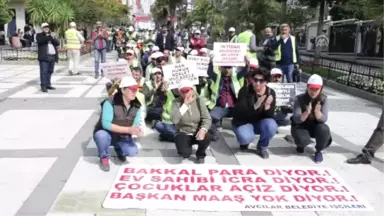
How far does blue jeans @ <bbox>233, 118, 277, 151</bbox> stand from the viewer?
247 inches

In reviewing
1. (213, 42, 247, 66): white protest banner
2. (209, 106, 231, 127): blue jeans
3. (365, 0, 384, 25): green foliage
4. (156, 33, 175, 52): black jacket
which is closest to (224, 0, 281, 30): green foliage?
(156, 33, 175, 52): black jacket

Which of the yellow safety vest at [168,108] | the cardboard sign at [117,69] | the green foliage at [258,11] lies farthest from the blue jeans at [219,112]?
the green foliage at [258,11]

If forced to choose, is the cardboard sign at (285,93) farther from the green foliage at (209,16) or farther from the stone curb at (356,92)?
the green foliage at (209,16)

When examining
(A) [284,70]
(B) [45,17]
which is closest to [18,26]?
(B) [45,17]

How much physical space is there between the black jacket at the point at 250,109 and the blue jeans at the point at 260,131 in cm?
7

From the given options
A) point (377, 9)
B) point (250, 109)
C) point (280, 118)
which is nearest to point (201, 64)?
point (280, 118)

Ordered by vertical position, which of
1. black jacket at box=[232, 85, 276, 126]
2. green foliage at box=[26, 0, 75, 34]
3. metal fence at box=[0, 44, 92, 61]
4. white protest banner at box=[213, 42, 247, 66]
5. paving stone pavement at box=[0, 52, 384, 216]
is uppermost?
green foliage at box=[26, 0, 75, 34]

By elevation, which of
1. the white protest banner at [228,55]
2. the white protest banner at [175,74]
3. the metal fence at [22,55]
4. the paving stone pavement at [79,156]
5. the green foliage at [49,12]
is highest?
the green foliage at [49,12]

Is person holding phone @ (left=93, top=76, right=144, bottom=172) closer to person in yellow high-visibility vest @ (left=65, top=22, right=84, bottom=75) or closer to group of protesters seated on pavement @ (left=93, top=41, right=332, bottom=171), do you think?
group of protesters seated on pavement @ (left=93, top=41, right=332, bottom=171)

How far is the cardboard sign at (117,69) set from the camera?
712 cm

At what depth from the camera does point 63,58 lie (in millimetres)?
20109

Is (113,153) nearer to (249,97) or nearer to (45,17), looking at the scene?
(249,97)

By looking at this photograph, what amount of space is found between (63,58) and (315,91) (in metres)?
15.8

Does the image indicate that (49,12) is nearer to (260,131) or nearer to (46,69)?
(46,69)
